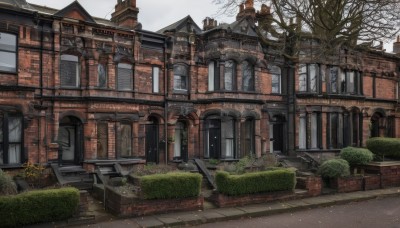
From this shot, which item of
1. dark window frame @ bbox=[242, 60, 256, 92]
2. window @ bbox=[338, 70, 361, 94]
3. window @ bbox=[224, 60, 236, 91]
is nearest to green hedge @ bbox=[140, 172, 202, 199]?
window @ bbox=[224, 60, 236, 91]

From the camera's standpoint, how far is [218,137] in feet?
65.1

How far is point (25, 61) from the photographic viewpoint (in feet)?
49.9

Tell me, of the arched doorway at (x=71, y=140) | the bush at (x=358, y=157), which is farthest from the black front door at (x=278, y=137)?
the arched doorway at (x=71, y=140)

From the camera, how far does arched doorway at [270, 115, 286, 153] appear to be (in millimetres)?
22703

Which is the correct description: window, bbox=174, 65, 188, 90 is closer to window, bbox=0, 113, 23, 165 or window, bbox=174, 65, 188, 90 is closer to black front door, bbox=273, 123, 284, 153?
black front door, bbox=273, 123, 284, 153

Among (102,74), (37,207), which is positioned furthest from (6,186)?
(102,74)

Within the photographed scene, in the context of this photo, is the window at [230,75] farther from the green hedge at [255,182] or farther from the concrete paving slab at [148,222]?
the concrete paving slab at [148,222]

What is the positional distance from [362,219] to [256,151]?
919 cm

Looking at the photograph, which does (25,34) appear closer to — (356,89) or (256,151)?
(256,151)

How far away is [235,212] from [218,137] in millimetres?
7944

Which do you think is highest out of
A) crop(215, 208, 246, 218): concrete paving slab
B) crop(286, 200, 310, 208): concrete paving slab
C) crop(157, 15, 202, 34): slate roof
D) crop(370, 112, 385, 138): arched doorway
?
crop(157, 15, 202, 34): slate roof

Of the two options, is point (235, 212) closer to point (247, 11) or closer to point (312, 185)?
point (312, 185)

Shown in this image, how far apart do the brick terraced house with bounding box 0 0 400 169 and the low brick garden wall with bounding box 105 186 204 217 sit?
4896 mm

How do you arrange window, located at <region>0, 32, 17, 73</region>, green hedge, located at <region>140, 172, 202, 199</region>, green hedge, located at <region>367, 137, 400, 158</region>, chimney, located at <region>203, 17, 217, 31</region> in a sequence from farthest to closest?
chimney, located at <region>203, 17, 217, 31</region>, green hedge, located at <region>367, 137, 400, 158</region>, window, located at <region>0, 32, 17, 73</region>, green hedge, located at <region>140, 172, 202, 199</region>
